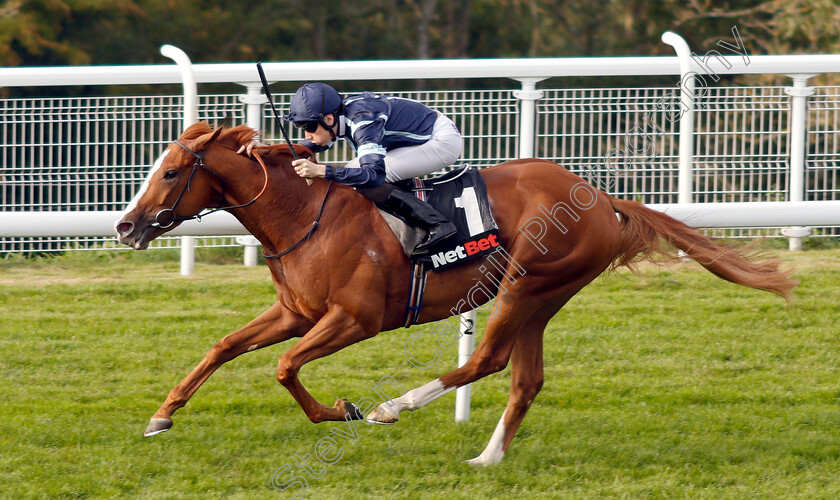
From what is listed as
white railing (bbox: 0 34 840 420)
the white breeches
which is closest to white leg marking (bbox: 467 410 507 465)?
the white breeches

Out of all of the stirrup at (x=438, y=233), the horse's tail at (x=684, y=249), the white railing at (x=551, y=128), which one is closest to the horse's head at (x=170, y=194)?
the stirrup at (x=438, y=233)

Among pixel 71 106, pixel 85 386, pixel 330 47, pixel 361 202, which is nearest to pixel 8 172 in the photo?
pixel 71 106

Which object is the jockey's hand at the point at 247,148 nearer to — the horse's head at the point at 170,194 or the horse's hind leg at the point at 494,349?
the horse's head at the point at 170,194

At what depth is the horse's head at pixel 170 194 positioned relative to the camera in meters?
4.38

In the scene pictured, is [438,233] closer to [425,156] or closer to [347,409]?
[425,156]

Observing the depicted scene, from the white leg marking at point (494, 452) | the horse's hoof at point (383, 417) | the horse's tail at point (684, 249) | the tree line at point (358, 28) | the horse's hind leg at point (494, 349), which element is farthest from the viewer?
the tree line at point (358, 28)

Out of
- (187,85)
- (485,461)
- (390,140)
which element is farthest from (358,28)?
(485,461)

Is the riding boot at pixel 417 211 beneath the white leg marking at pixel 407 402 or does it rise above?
above

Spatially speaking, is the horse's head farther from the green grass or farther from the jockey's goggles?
the green grass

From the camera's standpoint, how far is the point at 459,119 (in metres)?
8.03

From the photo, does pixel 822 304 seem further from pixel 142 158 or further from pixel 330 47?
pixel 330 47

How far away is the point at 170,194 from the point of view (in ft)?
14.5

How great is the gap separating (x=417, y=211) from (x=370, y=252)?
27 cm

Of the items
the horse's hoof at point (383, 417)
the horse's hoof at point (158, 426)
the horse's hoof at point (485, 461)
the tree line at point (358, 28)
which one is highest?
the tree line at point (358, 28)
